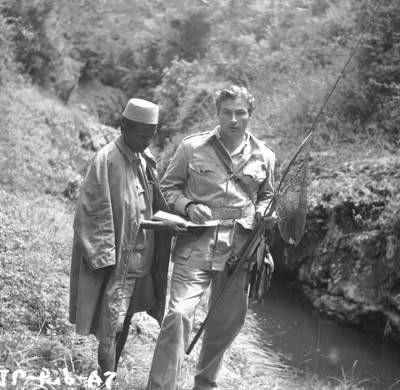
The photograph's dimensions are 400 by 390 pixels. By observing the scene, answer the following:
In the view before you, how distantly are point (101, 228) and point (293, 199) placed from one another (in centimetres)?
136

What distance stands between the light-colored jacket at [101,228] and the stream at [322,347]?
2.89 meters

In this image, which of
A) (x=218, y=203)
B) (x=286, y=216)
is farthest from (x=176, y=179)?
(x=286, y=216)

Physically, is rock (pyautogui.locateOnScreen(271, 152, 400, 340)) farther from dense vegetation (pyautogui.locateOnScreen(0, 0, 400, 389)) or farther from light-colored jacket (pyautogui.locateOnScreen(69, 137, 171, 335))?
light-colored jacket (pyautogui.locateOnScreen(69, 137, 171, 335))

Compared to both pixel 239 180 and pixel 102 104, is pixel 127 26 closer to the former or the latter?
pixel 102 104

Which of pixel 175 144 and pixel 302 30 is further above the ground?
pixel 302 30

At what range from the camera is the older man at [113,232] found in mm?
3803

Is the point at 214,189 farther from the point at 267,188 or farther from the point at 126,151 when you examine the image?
the point at 126,151

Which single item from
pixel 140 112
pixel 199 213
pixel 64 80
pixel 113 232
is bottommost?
pixel 113 232

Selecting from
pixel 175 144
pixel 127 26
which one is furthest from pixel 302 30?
pixel 127 26

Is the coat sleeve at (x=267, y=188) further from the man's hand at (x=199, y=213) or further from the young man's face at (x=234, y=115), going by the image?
the man's hand at (x=199, y=213)

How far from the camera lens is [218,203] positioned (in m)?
4.36

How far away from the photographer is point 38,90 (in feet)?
47.9

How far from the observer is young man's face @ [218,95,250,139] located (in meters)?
4.29

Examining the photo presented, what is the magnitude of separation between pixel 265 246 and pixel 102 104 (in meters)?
14.1
